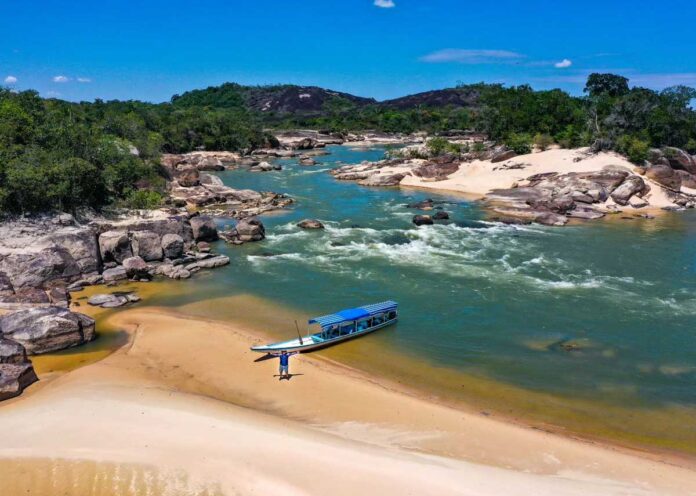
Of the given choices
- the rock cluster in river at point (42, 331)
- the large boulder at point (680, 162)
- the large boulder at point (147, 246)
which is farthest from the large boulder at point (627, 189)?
the rock cluster in river at point (42, 331)

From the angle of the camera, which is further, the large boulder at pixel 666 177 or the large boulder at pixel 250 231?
the large boulder at pixel 666 177

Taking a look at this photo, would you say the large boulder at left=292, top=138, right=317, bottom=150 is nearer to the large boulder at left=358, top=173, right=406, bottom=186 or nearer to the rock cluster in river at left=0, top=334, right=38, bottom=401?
the large boulder at left=358, top=173, right=406, bottom=186

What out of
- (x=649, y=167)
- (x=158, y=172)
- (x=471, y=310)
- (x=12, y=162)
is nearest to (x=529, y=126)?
(x=649, y=167)

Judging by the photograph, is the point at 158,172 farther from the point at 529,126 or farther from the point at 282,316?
the point at 529,126

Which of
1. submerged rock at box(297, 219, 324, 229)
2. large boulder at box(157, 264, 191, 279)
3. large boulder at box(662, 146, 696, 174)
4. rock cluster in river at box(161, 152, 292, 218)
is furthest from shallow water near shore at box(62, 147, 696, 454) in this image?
large boulder at box(662, 146, 696, 174)

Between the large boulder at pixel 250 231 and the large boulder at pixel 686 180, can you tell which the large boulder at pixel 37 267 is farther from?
the large boulder at pixel 686 180
